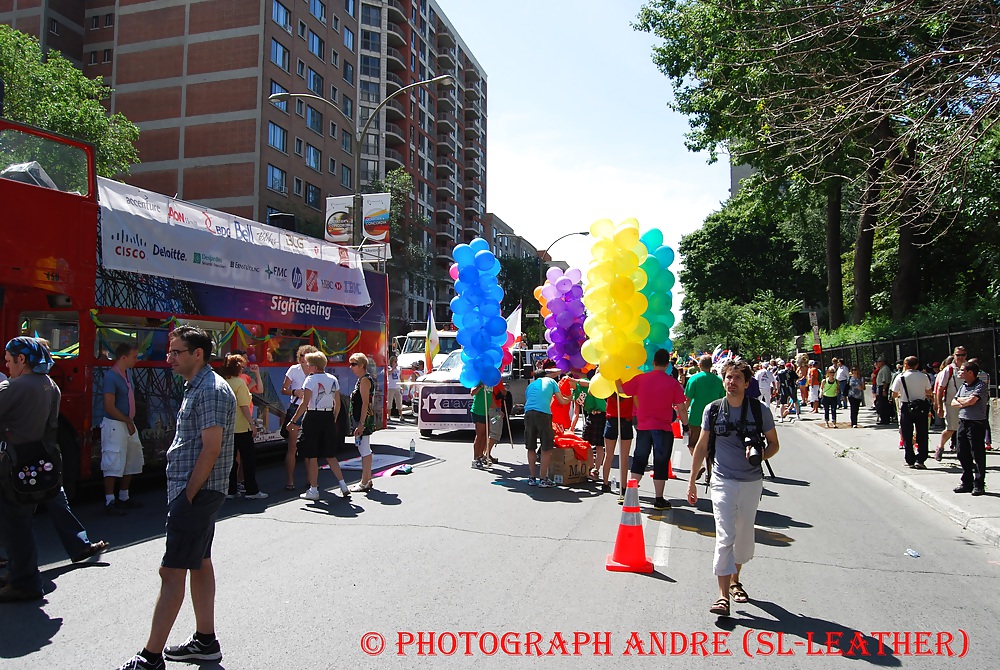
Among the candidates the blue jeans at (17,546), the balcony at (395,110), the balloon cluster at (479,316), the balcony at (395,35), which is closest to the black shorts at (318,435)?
the balloon cluster at (479,316)

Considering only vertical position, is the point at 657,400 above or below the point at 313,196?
below

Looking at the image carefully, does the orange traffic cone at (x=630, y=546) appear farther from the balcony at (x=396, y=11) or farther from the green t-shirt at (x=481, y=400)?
the balcony at (x=396, y=11)

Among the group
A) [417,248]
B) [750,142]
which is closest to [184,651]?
[750,142]

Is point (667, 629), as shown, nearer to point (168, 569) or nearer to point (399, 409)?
point (168, 569)

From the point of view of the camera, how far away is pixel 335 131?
50188 millimetres

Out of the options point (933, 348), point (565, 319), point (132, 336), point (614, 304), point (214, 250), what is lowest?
point (132, 336)

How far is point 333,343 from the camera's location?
13.7m

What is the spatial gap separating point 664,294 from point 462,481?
13.5ft

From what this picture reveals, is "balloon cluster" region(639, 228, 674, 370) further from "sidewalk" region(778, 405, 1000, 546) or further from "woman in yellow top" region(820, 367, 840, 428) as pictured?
"woman in yellow top" region(820, 367, 840, 428)

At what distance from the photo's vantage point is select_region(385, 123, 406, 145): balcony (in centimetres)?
6456

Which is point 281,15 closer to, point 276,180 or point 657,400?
point 276,180

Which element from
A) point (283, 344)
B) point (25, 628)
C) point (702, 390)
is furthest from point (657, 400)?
point (283, 344)

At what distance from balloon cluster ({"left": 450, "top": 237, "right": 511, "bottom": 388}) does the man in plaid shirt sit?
25.9 feet

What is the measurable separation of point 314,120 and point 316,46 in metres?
5.16
